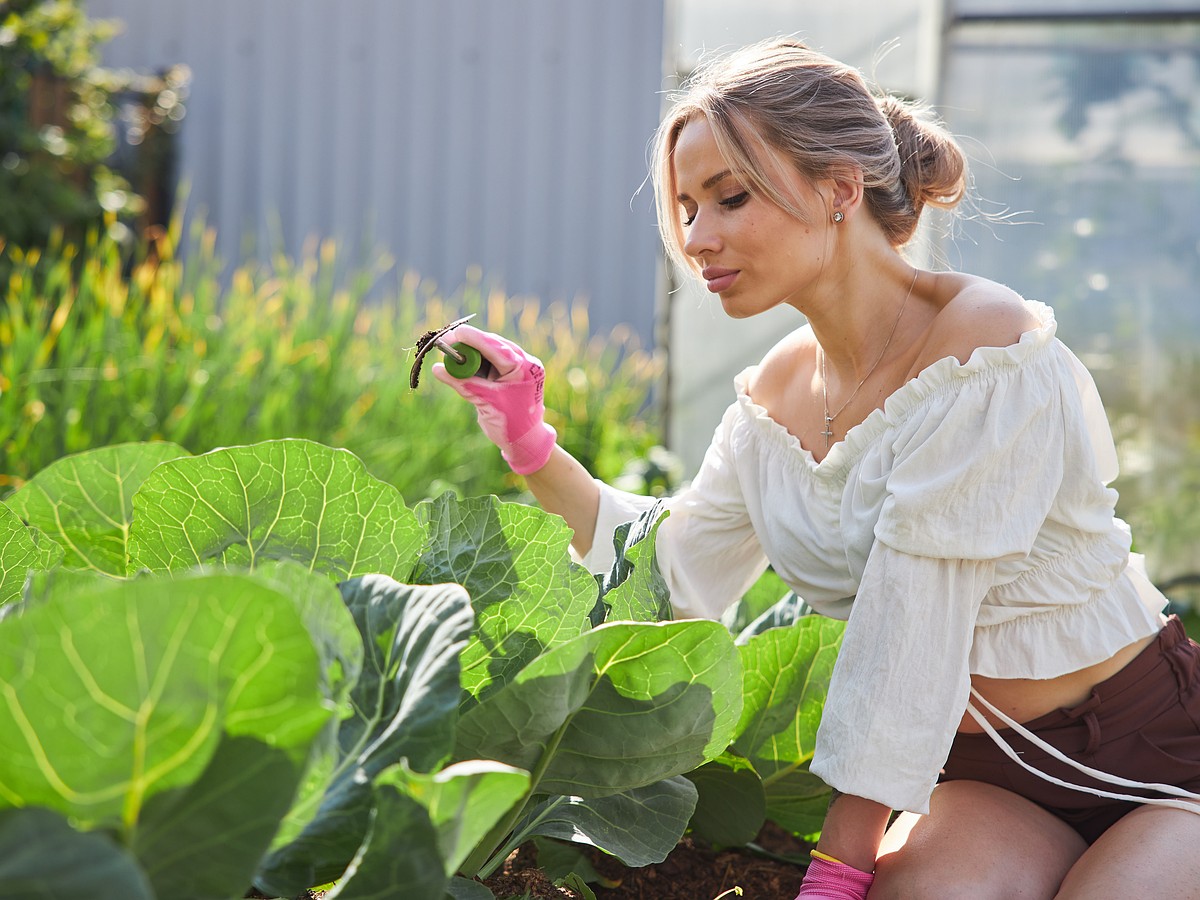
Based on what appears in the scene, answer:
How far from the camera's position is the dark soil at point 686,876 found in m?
1.22

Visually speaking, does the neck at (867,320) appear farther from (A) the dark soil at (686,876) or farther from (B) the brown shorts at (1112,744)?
(A) the dark soil at (686,876)

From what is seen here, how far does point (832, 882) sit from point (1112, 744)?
1.46 feet

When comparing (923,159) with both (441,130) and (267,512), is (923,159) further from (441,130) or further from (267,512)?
(441,130)

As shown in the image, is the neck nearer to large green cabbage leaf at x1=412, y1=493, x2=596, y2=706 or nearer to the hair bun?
Answer: the hair bun

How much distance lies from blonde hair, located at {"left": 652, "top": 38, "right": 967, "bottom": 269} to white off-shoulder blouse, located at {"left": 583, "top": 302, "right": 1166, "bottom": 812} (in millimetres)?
254

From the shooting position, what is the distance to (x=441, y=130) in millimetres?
6973

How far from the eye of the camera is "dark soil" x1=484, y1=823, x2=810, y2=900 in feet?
4.00

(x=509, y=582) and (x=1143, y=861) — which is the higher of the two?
(x=509, y=582)

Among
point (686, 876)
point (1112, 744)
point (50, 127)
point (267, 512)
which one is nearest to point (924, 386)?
point (1112, 744)

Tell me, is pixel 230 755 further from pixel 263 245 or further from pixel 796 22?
pixel 263 245

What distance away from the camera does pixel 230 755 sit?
2.15 ft

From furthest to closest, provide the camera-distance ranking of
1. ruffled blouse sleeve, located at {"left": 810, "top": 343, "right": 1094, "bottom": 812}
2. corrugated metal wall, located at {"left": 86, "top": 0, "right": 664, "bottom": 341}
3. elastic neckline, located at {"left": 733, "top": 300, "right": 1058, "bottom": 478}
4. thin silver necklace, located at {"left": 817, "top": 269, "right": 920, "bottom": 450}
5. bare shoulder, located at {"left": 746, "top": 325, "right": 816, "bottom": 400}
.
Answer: corrugated metal wall, located at {"left": 86, "top": 0, "right": 664, "bottom": 341}, bare shoulder, located at {"left": 746, "top": 325, "right": 816, "bottom": 400}, thin silver necklace, located at {"left": 817, "top": 269, "right": 920, "bottom": 450}, elastic neckline, located at {"left": 733, "top": 300, "right": 1058, "bottom": 478}, ruffled blouse sleeve, located at {"left": 810, "top": 343, "right": 1094, "bottom": 812}

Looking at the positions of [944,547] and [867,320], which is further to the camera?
[867,320]

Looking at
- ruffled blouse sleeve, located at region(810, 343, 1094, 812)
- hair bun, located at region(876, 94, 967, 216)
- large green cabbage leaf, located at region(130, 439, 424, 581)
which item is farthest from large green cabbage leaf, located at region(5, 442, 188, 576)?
hair bun, located at region(876, 94, 967, 216)
